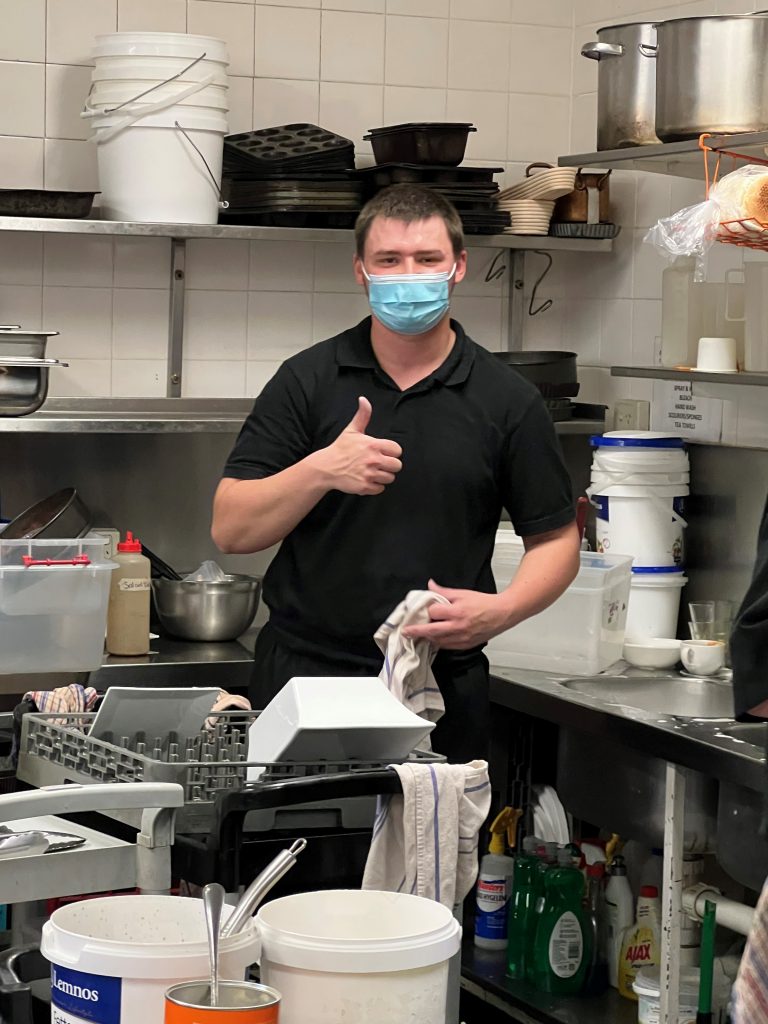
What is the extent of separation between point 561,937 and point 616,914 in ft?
0.43

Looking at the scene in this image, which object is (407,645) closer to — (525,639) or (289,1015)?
(525,639)

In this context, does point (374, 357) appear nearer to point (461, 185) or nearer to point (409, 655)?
point (409, 655)

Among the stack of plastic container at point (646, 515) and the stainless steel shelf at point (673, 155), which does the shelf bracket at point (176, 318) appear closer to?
the stainless steel shelf at point (673, 155)

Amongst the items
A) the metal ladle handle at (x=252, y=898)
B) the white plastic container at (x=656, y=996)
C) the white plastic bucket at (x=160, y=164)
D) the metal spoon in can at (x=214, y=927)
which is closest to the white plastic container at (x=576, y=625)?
the white plastic container at (x=656, y=996)

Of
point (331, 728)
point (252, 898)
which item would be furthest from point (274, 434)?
point (252, 898)

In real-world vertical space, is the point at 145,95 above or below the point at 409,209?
above

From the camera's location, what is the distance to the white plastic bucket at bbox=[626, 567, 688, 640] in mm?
3359

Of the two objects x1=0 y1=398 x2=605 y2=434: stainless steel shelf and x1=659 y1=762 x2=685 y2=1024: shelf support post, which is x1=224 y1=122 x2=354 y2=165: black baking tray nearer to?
x1=0 y1=398 x2=605 y2=434: stainless steel shelf

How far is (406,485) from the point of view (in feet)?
8.25

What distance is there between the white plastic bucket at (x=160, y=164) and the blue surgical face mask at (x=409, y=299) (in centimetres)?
97

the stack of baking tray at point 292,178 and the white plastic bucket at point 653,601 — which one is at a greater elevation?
the stack of baking tray at point 292,178

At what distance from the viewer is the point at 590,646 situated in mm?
3090

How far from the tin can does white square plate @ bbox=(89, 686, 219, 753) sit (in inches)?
26.2

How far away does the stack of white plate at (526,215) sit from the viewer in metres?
3.65
